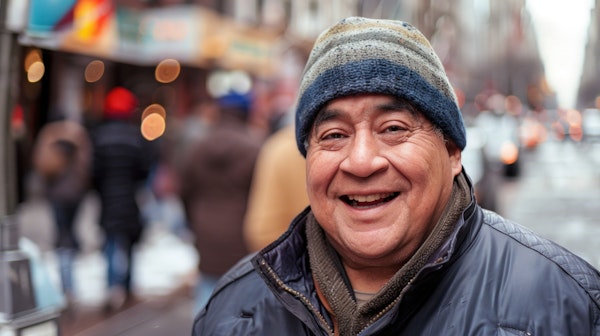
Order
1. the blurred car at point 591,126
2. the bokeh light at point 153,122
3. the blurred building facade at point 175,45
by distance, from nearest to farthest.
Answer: the blurred building facade at point 175,45 → the bokeh light at point 153,122 → the blurred car at point 591,126

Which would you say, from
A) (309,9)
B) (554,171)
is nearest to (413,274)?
(554,171)

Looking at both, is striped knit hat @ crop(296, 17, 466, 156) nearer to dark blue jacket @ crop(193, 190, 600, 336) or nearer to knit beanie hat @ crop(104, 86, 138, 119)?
dark blue jacket @ crop(193, 190, 600, 336)

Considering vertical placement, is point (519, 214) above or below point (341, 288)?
below

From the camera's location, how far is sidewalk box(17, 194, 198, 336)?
6.77 meters

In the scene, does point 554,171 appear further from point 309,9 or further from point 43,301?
point 43,301

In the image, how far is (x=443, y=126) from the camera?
203 centimetres

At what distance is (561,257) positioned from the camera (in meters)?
1.93

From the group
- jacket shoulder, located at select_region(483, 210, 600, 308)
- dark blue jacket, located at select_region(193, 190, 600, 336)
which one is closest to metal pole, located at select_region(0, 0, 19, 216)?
dark blue jacket, located at select_region(193, 190, 600, 336)

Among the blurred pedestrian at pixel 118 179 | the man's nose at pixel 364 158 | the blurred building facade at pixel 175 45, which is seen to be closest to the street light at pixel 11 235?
the blurred building facade at pixel 175 45

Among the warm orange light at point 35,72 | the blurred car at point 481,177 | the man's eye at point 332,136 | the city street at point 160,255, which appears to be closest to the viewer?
the man's eye at point 332,136

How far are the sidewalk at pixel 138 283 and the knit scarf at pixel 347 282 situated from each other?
11.2 ft

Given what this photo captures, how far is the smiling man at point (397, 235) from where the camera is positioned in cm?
184

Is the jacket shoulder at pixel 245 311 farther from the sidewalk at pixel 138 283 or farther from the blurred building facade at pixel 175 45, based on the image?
the sidewalk at pixel 138 283

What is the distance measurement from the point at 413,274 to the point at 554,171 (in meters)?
25.9
